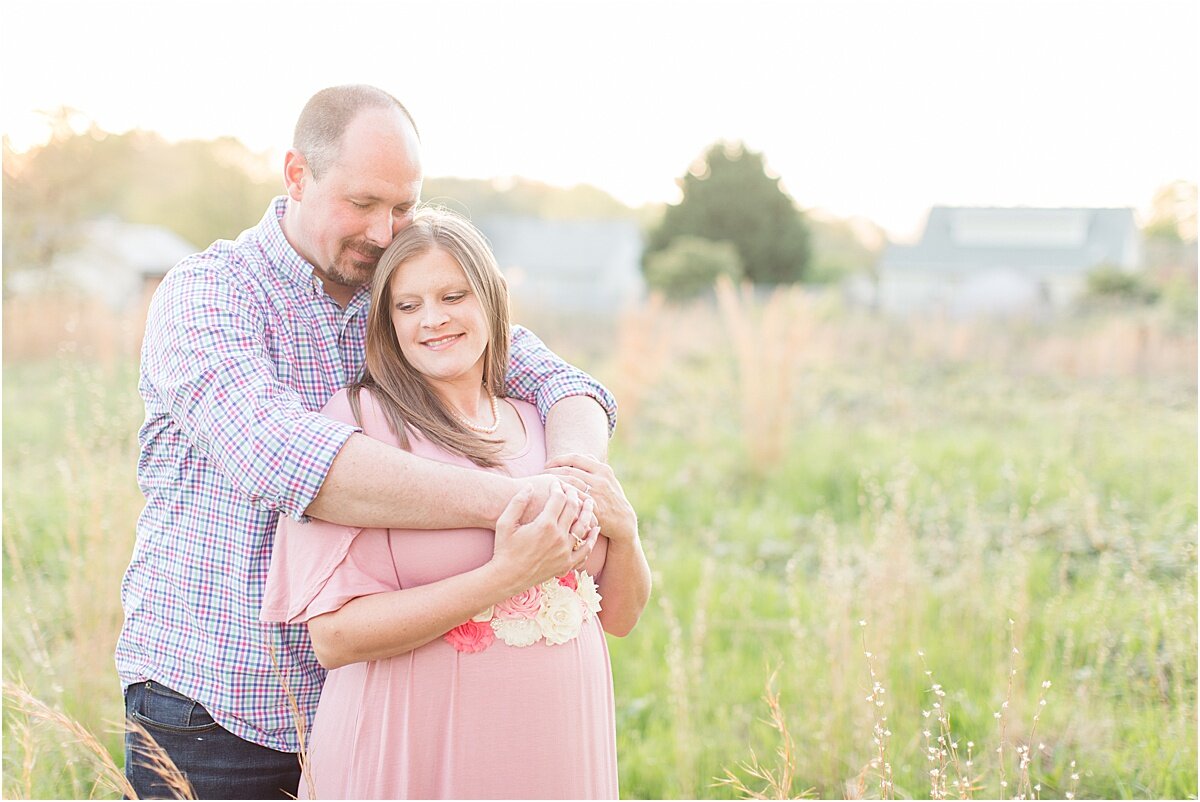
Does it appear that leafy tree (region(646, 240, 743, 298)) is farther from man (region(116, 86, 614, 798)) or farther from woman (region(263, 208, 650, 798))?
woman (region(263, 208, 650, 798))

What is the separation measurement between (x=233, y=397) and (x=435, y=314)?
474mm

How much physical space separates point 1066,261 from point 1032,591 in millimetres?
36863

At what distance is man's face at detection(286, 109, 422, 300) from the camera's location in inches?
88.7

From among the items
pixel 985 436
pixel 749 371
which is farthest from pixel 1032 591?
pixel 985 436

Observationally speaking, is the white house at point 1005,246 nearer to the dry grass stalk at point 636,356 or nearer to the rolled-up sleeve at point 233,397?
the dry grass stalk at point 636,356

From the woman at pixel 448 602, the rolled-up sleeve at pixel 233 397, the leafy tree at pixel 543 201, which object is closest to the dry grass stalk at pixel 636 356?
the woman at pixel 448 602

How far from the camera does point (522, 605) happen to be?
2.05 meters

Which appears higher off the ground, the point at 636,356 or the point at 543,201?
the point at 543,201

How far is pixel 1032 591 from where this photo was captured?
17.2ft

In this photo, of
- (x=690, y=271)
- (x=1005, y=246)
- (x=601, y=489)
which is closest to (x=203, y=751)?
(x=601, y=489)

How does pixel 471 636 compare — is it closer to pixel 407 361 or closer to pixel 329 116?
pixel 407 361

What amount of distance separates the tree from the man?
32772 mm

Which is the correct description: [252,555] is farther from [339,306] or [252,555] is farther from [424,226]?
[424,226]

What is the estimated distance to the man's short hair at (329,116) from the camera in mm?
2295
